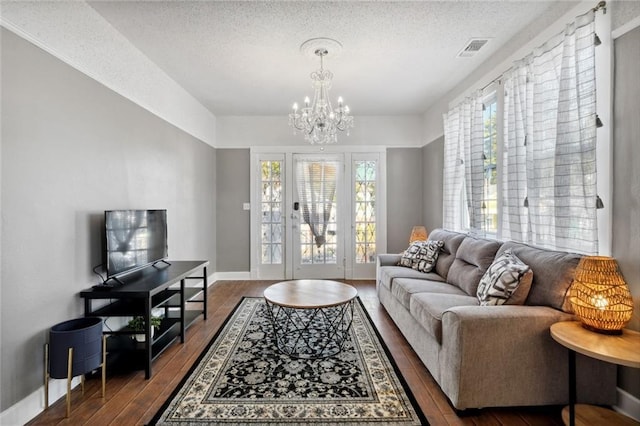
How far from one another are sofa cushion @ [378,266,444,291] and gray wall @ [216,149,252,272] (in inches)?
104

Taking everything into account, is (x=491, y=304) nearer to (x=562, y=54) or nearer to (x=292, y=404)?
(x=292, y=404)

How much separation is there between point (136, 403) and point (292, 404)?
1.05m

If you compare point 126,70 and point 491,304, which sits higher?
point 126,70

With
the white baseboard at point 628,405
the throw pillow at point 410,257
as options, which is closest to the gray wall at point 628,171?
the white baseboard at point 628,405

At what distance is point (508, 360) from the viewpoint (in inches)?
74.4

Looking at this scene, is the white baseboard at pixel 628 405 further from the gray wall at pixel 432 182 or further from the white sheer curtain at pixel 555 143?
the gray wall at pixel 432 182

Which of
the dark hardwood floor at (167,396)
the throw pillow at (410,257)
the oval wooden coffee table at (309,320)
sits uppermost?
the throw pillow at (410,257)

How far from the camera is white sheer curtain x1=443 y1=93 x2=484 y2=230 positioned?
11.1 feet

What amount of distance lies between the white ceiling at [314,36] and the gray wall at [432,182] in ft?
3.11

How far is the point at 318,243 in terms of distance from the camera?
5.41m

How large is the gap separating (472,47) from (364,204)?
2.91 metres

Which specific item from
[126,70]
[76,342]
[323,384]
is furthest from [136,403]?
[126,70]

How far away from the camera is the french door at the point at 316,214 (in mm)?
5371

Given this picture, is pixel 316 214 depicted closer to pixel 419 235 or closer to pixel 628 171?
pixel 419 235
